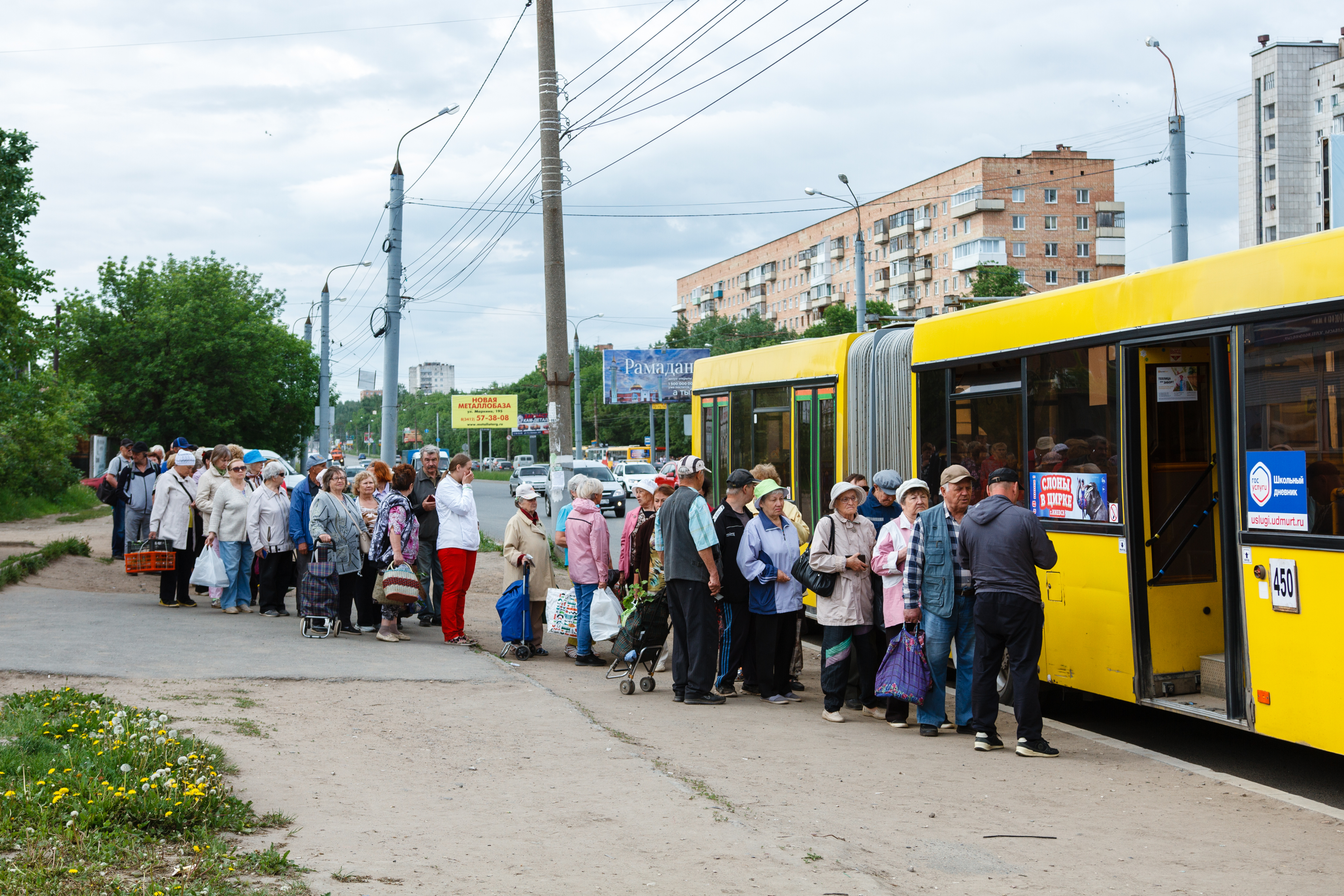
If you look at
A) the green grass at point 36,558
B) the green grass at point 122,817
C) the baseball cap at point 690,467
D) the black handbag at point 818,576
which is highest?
the baseball cap at point 690,467

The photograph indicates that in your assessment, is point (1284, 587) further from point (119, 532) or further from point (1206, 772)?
point (119, 532)

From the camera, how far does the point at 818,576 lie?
8656 mm

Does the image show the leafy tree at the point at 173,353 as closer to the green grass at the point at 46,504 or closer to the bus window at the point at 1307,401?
the green grass at the point at 46,504

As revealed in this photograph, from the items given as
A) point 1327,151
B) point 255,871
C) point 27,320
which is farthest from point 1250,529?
point 27,320

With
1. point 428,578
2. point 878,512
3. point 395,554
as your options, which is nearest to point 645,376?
point 428,578

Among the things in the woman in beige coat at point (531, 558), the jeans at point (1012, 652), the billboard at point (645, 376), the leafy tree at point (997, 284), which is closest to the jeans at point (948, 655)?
the jeans at point (1012, 652)

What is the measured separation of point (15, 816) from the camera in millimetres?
5133

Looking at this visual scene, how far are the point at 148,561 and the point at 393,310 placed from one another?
8.02 metres

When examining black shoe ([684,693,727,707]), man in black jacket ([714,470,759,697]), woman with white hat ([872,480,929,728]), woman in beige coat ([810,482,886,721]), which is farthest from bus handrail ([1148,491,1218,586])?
black shoe ([684,693,727,707])

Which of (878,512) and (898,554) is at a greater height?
(878,512)

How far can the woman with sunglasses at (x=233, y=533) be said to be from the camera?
13.0m

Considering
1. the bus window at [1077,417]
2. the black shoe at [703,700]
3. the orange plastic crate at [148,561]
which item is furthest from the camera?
the orange plastic crate at [148,561]

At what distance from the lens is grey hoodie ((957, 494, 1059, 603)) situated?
24.5ft

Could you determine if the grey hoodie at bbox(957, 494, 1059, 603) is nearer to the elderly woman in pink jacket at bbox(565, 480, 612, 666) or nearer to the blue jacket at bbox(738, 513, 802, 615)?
the blue jacket at bbox(738, 513, 802, 615)
